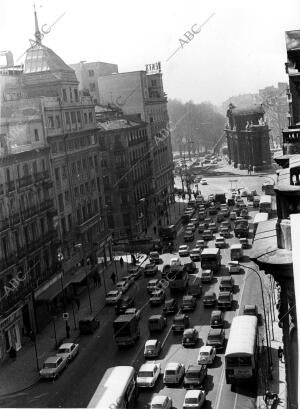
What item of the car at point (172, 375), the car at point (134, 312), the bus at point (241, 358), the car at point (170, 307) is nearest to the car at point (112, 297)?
the car at point (134, 312)

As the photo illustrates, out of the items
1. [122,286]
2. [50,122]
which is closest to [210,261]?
[122,286]

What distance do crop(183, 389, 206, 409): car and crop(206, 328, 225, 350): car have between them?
6847mm

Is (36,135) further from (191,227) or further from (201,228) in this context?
(201,228)

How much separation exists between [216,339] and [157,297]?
11260 mm

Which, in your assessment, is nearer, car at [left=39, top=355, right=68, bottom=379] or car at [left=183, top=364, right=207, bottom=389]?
car at [left=183, top=364, right=207, bottom=389]

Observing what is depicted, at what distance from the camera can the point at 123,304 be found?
44969 mm

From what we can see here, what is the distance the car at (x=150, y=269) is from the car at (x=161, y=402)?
2610 cm

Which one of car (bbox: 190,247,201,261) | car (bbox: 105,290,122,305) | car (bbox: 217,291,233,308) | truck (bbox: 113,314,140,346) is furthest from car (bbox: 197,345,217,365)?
car (bbox: 190,247,201,261)

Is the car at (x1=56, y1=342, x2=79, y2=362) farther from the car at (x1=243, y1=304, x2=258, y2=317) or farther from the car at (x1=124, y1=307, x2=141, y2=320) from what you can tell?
the car at (x1=243, y1=304, x2=258, y2=317)

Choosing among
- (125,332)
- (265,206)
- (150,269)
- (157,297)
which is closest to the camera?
(125,332)

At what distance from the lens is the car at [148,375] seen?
1208 inches

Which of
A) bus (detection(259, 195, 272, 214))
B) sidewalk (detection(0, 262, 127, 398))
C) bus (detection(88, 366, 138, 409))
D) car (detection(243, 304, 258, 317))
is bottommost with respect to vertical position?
sidewalk (detection(0, 262, 127, 398))

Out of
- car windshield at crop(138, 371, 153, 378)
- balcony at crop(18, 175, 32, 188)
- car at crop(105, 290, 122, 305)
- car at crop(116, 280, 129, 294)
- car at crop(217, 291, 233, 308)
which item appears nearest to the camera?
car windshield at crop(138, 371, 153, 378)

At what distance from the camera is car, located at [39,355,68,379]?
33906 mm
